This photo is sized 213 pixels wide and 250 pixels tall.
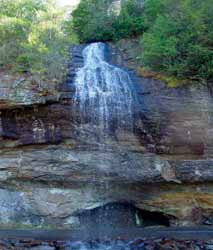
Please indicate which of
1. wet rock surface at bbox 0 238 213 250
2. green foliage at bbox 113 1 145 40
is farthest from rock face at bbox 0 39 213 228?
green foliage at bbox 113 1 145 40

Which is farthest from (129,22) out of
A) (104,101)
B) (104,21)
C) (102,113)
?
(102,113)

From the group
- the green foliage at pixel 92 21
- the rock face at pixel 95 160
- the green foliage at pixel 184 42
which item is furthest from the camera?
the green foliage at pixel 92 21

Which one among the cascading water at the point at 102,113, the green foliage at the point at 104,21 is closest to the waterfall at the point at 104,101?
the cascading water at the point at 102,113

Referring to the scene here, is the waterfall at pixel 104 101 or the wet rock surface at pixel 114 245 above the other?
the waterfall at pixel 104 101

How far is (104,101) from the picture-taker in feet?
42.0

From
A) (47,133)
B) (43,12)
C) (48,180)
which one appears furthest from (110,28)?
(48,180)

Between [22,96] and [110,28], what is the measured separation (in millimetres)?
7832

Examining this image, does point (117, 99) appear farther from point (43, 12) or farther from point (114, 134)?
point (43, 12)

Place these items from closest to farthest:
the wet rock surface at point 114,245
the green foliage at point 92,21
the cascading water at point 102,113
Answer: the wet rock surface at point 114,245 → the cascading water at point 102,113 → the green foliage at point 92,21

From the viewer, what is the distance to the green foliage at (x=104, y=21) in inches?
711

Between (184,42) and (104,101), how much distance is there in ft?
11.5

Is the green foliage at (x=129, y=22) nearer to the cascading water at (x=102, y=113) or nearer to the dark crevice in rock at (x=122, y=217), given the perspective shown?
the cascading water at (x=102, y=113)

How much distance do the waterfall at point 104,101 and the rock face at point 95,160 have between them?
0.30m

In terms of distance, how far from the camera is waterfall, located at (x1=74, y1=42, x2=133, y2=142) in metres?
12.6
